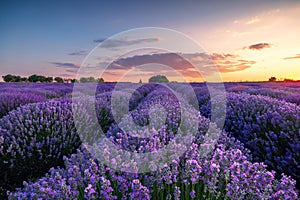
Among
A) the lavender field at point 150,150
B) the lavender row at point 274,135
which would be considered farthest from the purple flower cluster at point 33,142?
the lavender row at point 274,135

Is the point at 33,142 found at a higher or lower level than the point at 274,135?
lower

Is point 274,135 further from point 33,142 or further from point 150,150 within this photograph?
point 33,142

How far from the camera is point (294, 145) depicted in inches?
142

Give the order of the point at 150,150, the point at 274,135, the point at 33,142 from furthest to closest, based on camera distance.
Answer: the point at 33,142, the point at 274,135, the point at 150,150

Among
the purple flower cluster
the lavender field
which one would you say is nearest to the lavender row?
the lavender field

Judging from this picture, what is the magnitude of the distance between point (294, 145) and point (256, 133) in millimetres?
1038

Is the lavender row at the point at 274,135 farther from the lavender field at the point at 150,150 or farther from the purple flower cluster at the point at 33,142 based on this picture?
the purple flower cluster at the point at 33,142

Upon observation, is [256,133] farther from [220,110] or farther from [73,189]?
[73,189]

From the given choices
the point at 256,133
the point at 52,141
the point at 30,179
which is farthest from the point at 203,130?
the point at 30,179

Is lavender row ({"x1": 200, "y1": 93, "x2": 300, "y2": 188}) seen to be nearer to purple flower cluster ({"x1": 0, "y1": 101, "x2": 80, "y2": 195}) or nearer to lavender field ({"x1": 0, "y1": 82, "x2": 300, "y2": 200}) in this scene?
lavender field ({"x1": 0, "y1": 82, "x2": 300, "y2": 200})

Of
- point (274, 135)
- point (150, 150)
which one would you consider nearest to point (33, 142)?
point (150, 150)

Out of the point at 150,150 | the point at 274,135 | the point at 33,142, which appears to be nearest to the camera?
the point at 150,150

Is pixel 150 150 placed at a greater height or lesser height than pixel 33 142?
greater

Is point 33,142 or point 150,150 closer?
point 150,150
